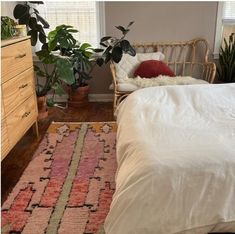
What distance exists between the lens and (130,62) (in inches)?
140

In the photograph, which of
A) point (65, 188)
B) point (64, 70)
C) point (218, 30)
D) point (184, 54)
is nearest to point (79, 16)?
point (64, 70)

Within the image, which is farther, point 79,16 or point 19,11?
point 79,16

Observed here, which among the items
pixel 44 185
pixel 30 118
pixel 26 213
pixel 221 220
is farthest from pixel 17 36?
pixel 221 220

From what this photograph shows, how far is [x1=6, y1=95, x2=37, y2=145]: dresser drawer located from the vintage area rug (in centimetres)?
26

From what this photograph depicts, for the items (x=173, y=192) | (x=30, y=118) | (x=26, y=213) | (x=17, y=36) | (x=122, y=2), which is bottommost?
(x=26, y=213)

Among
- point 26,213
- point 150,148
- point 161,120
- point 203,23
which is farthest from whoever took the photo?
point 203,23

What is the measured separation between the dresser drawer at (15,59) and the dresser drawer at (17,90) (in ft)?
0.16

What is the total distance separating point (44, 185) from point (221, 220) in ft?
4.32

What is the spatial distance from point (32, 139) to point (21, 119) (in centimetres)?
50

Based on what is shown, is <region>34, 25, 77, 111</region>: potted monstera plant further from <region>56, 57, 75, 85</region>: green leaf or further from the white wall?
the white wall

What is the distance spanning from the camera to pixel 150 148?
51.1 inches

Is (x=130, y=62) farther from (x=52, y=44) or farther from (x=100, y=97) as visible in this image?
(x=52, y=44)

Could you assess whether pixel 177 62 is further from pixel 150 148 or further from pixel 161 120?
pixel 150 148

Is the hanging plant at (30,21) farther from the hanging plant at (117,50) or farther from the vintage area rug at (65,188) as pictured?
the vintage area rug at (65,188)
